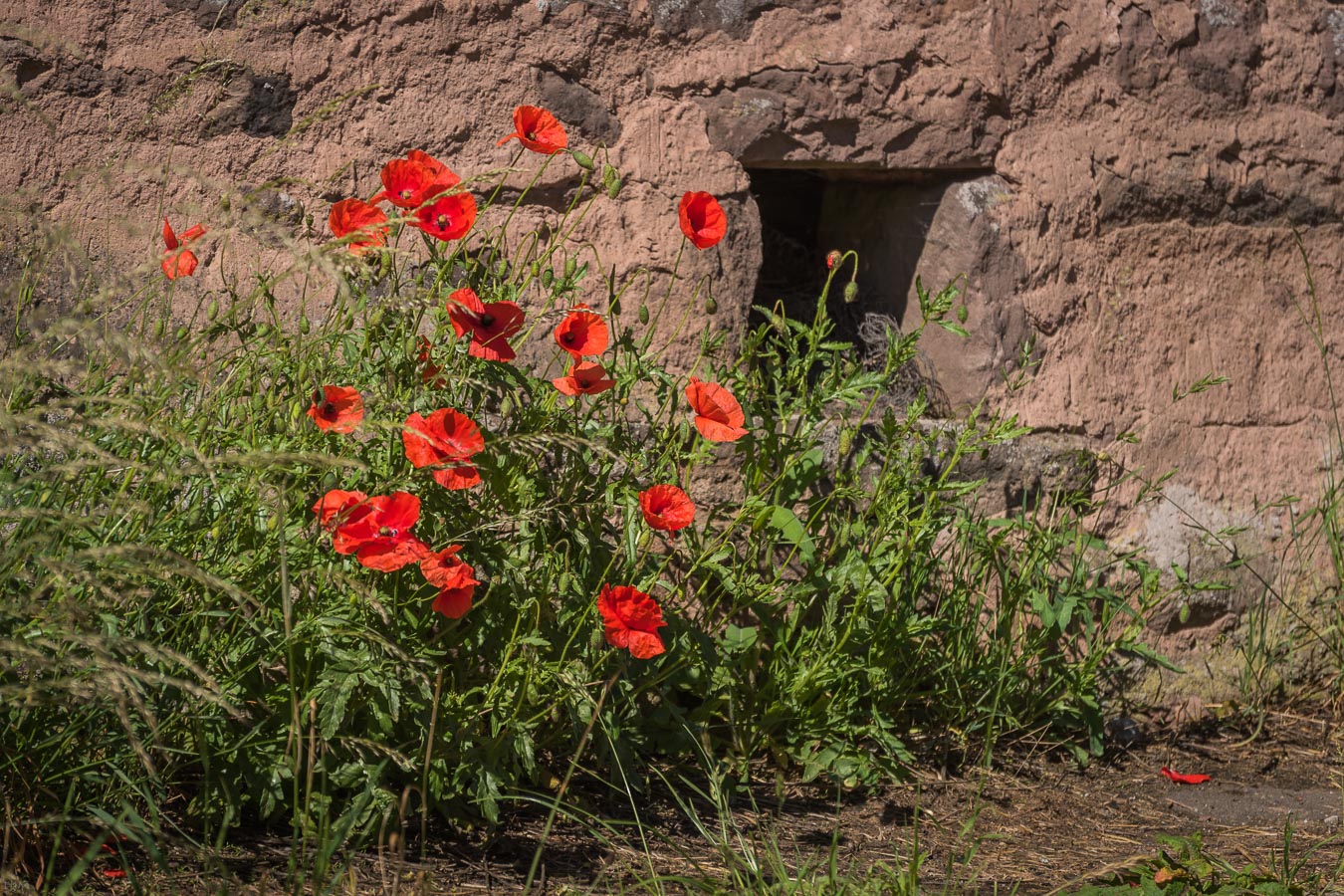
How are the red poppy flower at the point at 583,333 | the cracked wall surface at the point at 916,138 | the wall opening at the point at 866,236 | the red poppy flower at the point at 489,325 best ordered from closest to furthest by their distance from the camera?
the red poppy flower at the point at 489,325, the red poppy flower at the point at 583,333, the cracked wall surface at the point at 916,138, the wall opening at the point at 866,236

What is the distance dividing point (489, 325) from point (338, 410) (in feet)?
0.80

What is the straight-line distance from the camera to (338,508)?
1.65 metres

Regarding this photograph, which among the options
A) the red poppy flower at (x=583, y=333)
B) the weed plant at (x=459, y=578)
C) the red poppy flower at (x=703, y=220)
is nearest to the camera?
the weed plant at (x=459, y=578)

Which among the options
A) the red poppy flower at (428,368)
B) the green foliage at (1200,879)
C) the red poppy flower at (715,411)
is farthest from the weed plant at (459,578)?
the green foliage at (1200,879)

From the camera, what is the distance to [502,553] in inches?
74.5

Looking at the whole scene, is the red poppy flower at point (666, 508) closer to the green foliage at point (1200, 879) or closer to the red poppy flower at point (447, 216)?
the red poppy flower at point (447, 216)

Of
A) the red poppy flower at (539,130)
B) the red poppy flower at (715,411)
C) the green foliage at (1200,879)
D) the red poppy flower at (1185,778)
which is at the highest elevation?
the red poppy flower at (539,130)

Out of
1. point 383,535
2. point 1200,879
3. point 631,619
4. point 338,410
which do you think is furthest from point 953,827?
point 338,410

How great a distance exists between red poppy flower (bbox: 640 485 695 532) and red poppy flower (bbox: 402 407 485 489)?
259 millimetres

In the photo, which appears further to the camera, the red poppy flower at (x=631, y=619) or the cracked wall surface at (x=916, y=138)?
the cracked wall surface at (x=916, y=138)

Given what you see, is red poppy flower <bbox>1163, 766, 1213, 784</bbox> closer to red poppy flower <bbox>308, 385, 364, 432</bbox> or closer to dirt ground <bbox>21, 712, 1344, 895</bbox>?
dirt ground <bbox>21, 712, 1344, 895</bbox>

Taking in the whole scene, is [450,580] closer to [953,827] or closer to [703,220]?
[703,220]

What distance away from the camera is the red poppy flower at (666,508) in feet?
6.07

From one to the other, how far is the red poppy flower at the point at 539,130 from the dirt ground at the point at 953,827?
0.96 meters
